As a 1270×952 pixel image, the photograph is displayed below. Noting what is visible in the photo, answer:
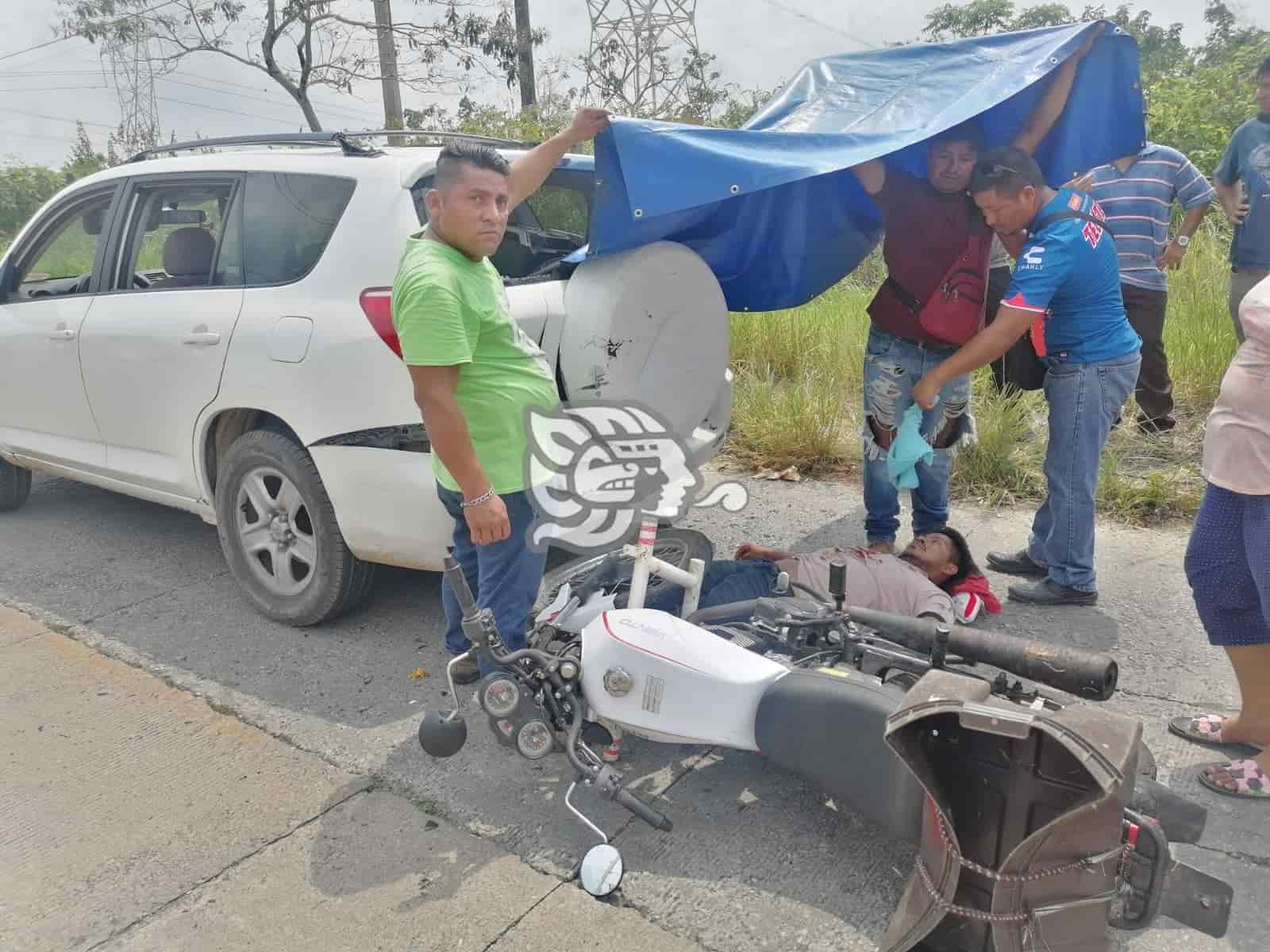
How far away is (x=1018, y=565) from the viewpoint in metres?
4.16

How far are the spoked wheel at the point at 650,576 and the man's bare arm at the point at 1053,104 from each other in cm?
206

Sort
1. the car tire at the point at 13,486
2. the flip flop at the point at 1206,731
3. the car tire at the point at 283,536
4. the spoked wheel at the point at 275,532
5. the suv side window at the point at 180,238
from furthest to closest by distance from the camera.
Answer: the car tire at the point at 13,486 → the suv side window at the point at 180,238 → the spoked wheel at the point at 275,532 → the car tire at the point at 283,536 → the flip flop at the point at 1206,731

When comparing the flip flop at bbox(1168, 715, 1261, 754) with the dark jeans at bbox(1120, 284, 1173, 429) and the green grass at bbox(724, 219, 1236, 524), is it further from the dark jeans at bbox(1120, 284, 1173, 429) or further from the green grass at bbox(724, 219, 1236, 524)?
the dark jeans at bbox(1120, 284, 1173, 429)

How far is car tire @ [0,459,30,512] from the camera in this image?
5.40 metres

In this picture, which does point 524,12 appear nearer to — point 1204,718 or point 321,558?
point 321,558

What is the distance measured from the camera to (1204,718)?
2846mm

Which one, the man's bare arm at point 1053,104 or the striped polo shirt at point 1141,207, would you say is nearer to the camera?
the man's bare arm at point 1053,104

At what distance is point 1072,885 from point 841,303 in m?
6.67

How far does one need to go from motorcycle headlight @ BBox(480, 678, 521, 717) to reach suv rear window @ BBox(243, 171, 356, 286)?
1817 millimetres

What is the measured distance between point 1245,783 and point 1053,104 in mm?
2582

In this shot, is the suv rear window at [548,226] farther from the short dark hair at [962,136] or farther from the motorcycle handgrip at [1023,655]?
the motorcycle handgrip at [1023,655]

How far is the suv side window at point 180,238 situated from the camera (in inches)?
150

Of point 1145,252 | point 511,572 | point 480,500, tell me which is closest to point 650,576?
point 511,572

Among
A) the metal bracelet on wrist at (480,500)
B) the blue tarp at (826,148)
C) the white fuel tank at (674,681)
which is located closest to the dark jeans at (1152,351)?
the blue tarp at (826,148)
